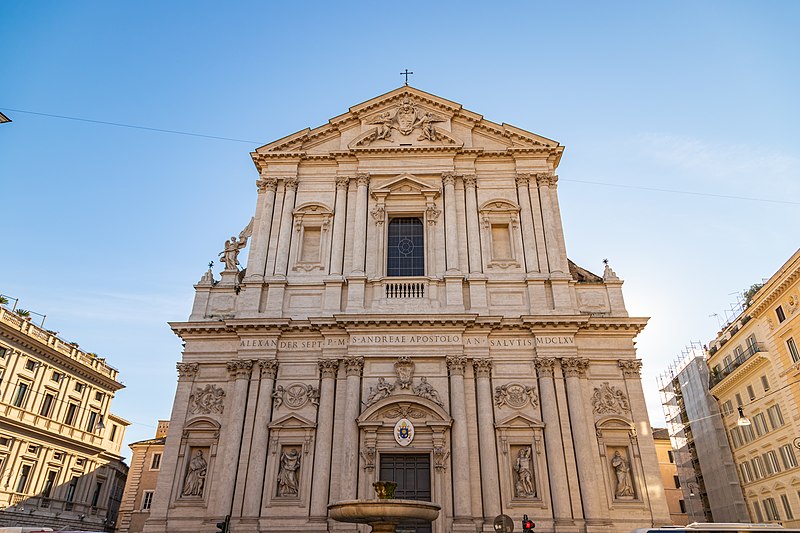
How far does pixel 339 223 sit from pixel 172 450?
9205 millimetres

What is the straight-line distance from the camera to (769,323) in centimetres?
2681

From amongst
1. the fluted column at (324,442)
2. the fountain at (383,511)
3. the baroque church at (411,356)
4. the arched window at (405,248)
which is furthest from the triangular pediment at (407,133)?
the fountain at (383,511)

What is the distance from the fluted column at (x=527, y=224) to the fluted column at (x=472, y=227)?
1614 millimetres

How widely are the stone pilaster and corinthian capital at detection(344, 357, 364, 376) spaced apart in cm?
270

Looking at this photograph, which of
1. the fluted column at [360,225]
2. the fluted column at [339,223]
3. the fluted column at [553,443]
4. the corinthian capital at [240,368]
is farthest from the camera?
the fluted column at [339,223]

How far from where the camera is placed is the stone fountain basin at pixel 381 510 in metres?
11.4

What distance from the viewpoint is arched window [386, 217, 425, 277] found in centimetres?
2056

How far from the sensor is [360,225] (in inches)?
814

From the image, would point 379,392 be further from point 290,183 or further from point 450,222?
point 290,183

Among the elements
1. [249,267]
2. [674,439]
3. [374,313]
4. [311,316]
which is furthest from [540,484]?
[674,439]

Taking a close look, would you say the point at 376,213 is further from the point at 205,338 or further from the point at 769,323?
the point at 769,323

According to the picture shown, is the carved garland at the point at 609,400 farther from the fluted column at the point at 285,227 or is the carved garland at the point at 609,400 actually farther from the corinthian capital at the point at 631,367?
the fluted column at the point at 285,227

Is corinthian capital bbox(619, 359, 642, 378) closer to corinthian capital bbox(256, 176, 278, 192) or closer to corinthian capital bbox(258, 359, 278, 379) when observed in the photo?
corinthian capital bbox(258, 359, 278, 379)

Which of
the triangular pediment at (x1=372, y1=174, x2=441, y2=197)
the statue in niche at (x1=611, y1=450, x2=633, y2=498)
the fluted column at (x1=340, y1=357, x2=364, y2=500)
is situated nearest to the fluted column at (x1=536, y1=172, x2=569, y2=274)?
the triangular pediment at (x1=372, y1=174, x2=441, y2=197)
